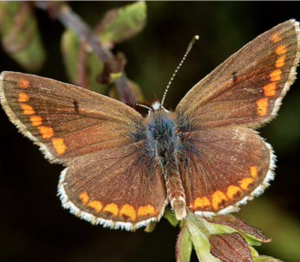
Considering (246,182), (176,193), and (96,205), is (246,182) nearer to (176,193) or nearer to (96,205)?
(176,193)

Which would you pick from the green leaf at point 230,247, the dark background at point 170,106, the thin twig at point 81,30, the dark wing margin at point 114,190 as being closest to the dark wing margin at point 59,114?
the dark wing margin at point 114,190

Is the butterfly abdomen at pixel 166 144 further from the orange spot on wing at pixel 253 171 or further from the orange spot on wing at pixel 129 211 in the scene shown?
the orange spot on wing at pixel 253 171

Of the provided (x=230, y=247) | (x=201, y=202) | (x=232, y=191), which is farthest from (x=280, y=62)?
(x=230, y=247)

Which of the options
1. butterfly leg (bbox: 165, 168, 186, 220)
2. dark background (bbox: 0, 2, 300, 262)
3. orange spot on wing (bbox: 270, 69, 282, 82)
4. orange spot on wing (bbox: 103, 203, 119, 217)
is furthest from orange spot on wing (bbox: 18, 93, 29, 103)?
dark background (bbox: 0, 2, 300, 262)

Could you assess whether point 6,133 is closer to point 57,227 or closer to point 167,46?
point 57,227

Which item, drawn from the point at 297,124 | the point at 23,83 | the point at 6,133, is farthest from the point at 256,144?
the point at 6,133

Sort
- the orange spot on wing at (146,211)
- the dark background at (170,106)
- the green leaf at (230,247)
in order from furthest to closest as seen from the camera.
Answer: the dark background at (170,106)
the orange spot on wing at (146,211)
the green leaf at (230,247)
